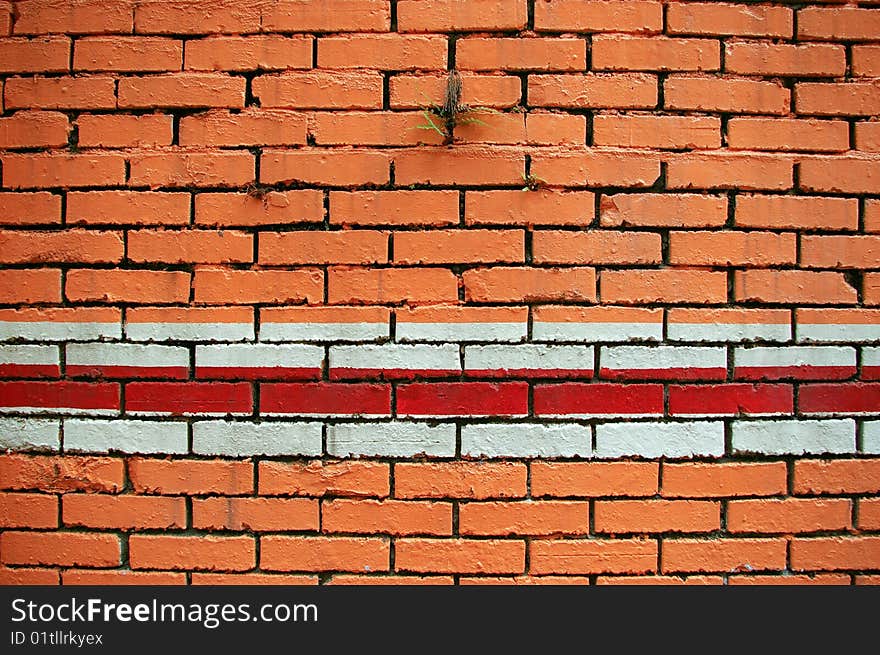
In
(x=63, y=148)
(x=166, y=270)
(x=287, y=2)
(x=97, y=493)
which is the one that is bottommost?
(x=97, y=493)

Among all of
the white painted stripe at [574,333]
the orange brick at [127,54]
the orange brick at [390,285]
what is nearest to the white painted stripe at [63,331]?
the orange brick at [390,285]

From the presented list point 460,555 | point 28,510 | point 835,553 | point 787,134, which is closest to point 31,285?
point 28,510

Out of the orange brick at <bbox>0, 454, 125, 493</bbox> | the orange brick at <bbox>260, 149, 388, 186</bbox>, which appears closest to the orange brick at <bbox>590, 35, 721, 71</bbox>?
the orange brick at <bbox>260, 149, 388, 186</bbox>

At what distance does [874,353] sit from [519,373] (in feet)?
3.51

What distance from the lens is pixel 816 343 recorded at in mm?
2084

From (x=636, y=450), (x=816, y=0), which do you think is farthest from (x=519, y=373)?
(x=816, y=0)

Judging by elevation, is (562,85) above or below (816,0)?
below

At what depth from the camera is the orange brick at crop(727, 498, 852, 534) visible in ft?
6.84

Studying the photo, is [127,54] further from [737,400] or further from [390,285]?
[737,400]

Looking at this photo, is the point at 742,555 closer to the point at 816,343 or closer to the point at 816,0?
the point at 816,343

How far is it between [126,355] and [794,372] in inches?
78.9

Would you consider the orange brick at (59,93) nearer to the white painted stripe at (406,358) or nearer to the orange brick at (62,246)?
the orange brick at (62,246)

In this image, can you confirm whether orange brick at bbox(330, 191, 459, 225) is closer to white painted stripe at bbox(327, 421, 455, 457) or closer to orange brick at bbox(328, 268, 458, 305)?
orange brick at bbox(328, 268, 458, 305)

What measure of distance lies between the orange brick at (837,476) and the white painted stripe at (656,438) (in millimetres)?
273
